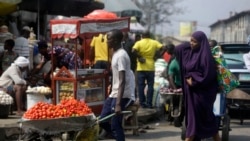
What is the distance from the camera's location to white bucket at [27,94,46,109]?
35.2 ft

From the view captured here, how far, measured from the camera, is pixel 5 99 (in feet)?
34.5

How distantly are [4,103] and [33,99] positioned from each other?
56 centimetres

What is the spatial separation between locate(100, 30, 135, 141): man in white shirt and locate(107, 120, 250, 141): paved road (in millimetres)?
2249

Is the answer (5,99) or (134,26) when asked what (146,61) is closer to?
(5,99)

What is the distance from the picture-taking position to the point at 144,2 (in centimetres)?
5653

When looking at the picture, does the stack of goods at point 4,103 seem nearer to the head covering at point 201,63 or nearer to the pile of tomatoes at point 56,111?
the pile of tomatoes at point 56,111

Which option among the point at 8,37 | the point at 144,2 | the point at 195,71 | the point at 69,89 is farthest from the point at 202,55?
the point at 144,2

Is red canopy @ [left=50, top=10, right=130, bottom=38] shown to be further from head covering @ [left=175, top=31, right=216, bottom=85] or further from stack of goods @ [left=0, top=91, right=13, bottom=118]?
head covering @ [left=175, top=31, right=216, bottom=85]

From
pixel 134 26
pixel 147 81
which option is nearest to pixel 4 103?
pixel 147 81

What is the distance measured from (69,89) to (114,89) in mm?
2644

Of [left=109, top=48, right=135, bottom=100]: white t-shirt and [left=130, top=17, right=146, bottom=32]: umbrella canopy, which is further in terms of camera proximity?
[left=130, top=17, right=146, bottom=32]: umbrella canopy

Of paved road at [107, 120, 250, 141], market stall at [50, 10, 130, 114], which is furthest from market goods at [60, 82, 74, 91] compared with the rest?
paved road at [107, 120, 250, 141]

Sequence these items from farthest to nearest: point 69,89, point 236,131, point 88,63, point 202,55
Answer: point 88,63 < point 236,131 < point 69,89 < point 202,55

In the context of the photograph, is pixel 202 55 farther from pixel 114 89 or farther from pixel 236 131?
pixel 236 131
